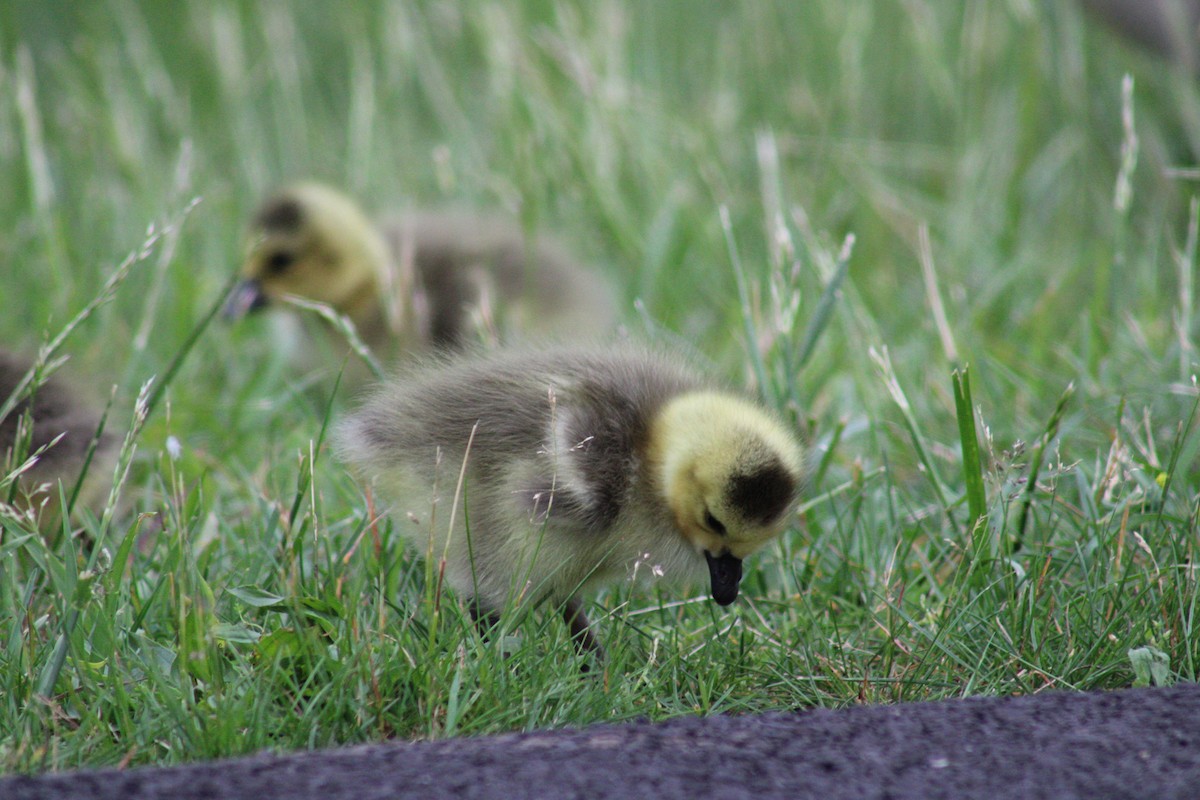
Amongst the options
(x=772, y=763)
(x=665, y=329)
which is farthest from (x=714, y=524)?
(x=665, y=329)

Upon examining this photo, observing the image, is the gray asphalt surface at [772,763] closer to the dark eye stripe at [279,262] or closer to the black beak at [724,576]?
the black beak at [724,576]

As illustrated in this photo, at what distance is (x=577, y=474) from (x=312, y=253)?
93.6 inches

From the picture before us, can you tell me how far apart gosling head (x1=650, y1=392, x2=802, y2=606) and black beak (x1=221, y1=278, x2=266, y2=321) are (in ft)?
7.48

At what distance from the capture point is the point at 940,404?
11.3 feet

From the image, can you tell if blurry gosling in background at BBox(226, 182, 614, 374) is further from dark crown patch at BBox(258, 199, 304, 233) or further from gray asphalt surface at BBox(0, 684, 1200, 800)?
gray asphalt surface at BBox(0, 684, 1200, 800)

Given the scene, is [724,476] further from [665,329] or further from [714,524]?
[665,329]

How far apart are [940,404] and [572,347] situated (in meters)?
1.18

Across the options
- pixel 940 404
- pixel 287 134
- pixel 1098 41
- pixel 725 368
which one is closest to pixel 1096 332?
pixel 940 404

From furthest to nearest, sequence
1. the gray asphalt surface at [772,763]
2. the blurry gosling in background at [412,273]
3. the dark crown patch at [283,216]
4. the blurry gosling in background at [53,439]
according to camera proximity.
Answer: the dark crown patch at [283,216] < the blurry gosling in background at [412,273] < the blurry gosling in background at [53,439] < the gray asphalt surface at [772,763]

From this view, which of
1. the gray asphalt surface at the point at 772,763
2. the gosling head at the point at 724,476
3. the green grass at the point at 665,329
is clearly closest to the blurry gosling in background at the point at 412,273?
the green grass at the point at 665,329

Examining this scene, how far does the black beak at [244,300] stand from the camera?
4.29 meters

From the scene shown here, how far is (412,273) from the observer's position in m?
4.23

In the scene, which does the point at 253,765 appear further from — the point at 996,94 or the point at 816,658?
the point at 996,94

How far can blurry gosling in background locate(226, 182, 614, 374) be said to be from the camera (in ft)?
13.8
